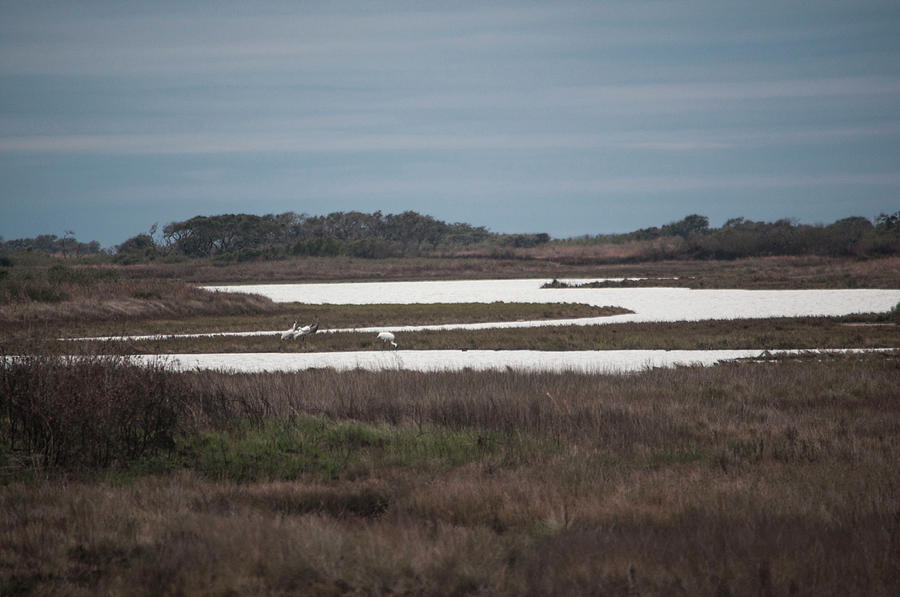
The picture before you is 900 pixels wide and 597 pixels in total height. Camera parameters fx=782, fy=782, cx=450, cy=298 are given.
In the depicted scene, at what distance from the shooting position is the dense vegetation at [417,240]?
113812mm

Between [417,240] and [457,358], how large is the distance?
150372mm

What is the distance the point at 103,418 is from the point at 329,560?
4939 millimetres

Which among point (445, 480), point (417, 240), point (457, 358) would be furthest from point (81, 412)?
point (417, 240)

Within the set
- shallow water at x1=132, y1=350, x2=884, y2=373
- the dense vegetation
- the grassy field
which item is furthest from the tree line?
the grassy field

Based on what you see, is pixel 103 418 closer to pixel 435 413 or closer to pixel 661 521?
pixel 435 413

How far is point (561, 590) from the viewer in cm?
551

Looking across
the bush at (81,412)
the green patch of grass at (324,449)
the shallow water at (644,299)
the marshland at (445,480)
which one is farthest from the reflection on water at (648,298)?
the bush at (81,412)

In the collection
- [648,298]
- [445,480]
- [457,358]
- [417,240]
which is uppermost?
[417,240]

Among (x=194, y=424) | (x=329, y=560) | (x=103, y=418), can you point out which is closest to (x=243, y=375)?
(x=194, y=424)

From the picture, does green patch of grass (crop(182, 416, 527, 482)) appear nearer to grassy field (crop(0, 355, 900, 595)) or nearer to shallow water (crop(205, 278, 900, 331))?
grassy field (crop(0, 355, 900, 595))

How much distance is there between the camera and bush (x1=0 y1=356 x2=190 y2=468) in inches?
371

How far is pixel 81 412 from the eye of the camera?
371 inches

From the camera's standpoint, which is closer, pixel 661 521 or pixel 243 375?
pixel 661 521

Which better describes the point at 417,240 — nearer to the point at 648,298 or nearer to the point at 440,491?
the point at 648,298
